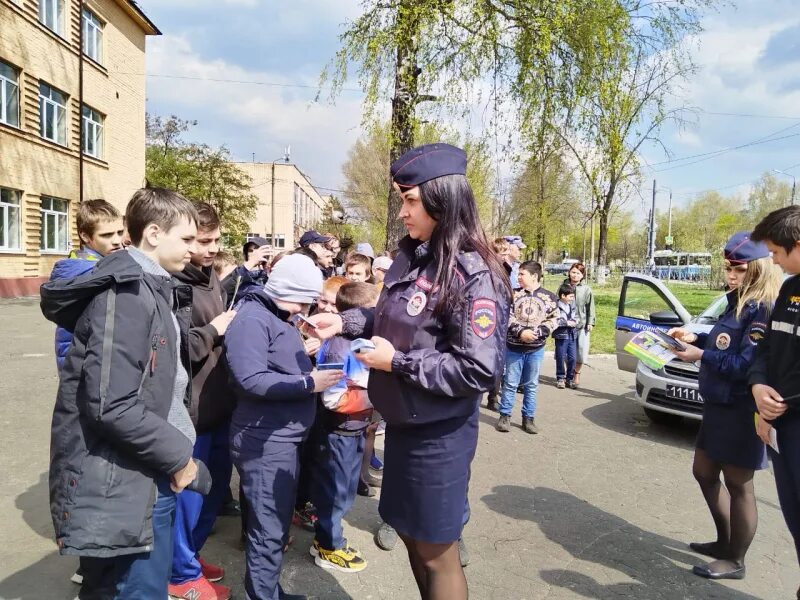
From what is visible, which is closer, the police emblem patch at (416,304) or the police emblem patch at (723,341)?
the police emblem patch at (416,304)

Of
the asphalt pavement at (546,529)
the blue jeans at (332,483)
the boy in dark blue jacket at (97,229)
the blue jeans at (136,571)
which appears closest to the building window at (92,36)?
the asphalt pavement at (546,529)

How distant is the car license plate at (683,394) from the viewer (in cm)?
545

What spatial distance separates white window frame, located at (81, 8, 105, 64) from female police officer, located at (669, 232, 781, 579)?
2381 cm

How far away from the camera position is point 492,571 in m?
3.23

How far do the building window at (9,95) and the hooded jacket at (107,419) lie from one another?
19050 mm

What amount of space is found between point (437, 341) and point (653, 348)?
7.16 ft

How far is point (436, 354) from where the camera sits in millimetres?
1816

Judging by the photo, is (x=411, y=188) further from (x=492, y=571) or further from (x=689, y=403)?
(x=689, y=403)

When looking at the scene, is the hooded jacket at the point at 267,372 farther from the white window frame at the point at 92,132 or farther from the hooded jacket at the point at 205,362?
the white window frame at the point at 92,132

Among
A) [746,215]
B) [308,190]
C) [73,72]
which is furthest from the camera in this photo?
[308,190]

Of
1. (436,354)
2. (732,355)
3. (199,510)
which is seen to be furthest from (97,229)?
(732,355)

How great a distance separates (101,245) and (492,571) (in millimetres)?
2984

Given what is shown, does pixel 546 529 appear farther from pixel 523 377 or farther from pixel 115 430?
pixel 115 430

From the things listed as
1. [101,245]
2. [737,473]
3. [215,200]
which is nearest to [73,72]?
[215,200]
